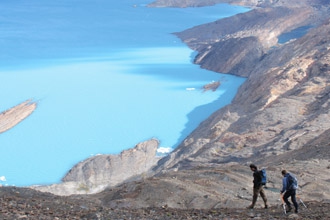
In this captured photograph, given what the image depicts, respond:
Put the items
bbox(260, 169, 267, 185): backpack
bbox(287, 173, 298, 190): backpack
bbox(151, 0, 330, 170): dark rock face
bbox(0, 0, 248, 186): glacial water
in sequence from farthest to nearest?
1. bbox(0, 0, 248, 186): glacial water
2. bbox(151, 0, 330, 170): dark rock face
3. bbox(260, 169, 267, 185): backpack
4. bbox(287, 173, 298, 190): backpack

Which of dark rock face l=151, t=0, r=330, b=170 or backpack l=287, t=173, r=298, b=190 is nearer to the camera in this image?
backpack l=287, t=173, r=298, b=190

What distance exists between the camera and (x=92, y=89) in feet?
78.9

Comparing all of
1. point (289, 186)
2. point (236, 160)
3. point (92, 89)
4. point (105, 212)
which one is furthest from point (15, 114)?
point (289, 186)

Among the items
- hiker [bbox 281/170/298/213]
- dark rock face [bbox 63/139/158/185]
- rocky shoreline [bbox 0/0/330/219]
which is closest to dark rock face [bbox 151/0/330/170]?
rocky shoreline [bbox 0/0/330/219]

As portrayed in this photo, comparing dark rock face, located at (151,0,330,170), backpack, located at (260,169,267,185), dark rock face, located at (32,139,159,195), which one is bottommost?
dark rock face, located at (32,139,159,195)

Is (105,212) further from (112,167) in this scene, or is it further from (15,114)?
(15,114)

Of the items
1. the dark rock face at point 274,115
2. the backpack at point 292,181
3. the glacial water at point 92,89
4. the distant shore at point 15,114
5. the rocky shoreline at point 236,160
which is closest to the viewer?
the backpack at point 292,181

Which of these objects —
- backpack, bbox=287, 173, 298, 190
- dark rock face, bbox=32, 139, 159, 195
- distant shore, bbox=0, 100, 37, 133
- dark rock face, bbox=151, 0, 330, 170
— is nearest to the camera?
backpack, bbox=287, 173, 298, 190

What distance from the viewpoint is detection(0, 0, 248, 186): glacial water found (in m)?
17.2

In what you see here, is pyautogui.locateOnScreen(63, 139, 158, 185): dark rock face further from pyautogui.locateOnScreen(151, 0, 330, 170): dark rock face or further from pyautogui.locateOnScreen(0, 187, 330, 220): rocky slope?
pyautogui.locateOnScreen(0, 187, 330, 220): rocky slope

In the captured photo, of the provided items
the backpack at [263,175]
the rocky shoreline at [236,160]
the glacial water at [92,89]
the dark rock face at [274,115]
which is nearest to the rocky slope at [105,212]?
the rocky shoreline at [236,160]

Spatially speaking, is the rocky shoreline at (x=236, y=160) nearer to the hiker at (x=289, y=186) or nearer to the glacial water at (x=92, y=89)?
the hiker at (x=289, y=186)

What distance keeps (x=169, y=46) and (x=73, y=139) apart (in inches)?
696

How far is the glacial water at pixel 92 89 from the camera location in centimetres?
1720
